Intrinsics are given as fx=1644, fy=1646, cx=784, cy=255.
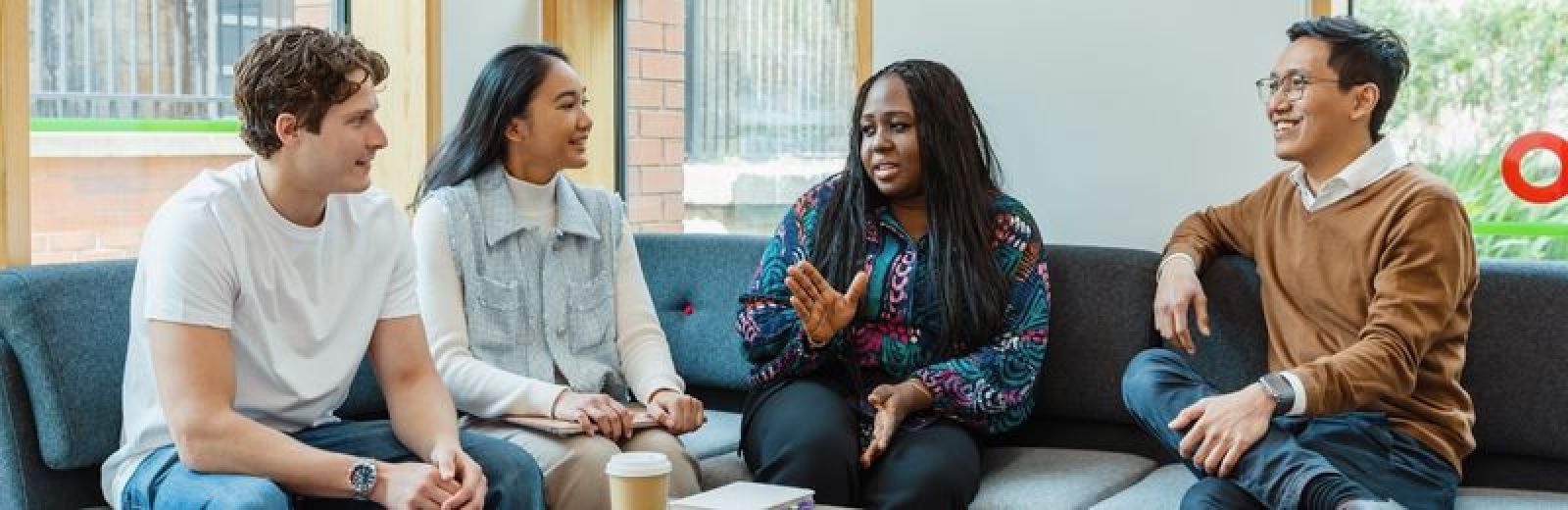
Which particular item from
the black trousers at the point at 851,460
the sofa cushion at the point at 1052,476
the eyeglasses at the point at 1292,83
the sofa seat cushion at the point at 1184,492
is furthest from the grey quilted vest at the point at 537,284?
the eyeglasses at the point at 1292,83

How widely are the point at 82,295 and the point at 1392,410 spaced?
2087 millimetres

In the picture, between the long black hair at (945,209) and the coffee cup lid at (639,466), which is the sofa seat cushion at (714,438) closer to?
the long black hair at (945,209)

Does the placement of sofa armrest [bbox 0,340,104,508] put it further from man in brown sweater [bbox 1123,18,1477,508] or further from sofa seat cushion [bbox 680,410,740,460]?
man in brown sweater [bbox 1123,18,1477,508]

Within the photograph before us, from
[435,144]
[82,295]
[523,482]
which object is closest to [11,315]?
[82,295]

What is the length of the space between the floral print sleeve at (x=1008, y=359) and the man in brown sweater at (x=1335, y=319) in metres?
0.23

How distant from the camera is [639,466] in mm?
2047

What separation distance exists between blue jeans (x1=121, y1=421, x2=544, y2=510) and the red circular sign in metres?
1.87

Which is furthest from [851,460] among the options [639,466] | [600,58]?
[600,58]

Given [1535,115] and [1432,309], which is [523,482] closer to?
[1432,309]

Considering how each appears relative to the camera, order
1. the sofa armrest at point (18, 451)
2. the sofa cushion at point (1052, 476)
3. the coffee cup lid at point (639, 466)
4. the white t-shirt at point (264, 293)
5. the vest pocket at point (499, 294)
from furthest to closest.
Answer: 1. the vest pocket at point (499, 294)
2. the sofa cushion at point (1052, 476)
3. the sofa armrest at point (18, 451)
4. the white t-shirt at point (264, 293)
5. the coffee cup lid at point (639, 466)

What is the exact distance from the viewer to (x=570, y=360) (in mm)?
2957

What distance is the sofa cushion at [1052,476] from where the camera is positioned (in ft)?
8.93

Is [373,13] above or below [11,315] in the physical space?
above

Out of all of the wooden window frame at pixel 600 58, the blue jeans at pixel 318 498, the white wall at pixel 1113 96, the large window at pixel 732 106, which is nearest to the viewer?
the blue jeans at pixel 318 498
